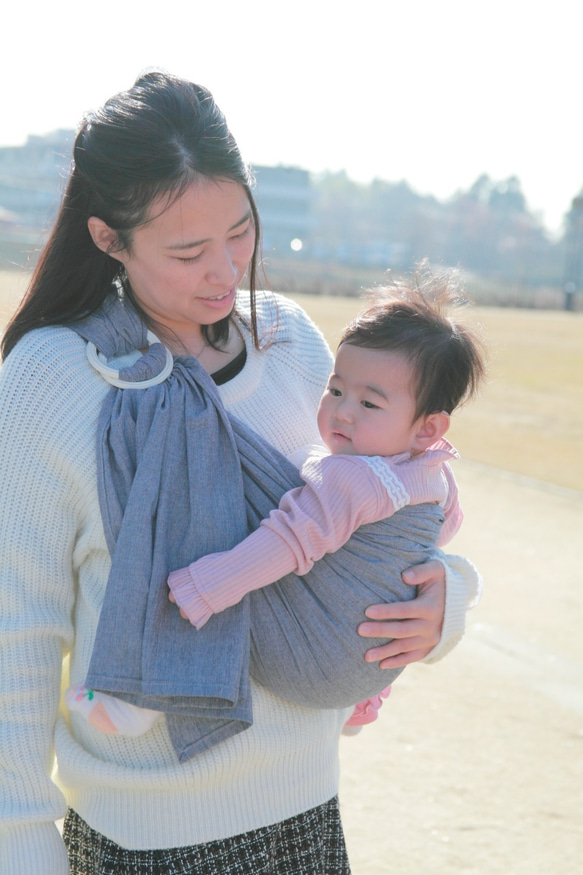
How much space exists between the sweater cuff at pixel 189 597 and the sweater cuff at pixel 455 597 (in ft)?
1.38

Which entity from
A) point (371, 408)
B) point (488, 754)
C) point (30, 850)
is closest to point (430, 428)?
point (371, 408)

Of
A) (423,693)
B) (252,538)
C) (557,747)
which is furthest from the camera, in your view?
(423,693)

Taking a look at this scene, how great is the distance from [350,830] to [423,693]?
0.97 m

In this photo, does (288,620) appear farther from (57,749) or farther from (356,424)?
(57,749)

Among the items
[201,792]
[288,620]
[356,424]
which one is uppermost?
[356,424]

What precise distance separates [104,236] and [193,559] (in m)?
0.55

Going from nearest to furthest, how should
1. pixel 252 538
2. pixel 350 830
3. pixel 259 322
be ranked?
1. pixel 252 538
2. pixel 259 322
3. pixel 350 830

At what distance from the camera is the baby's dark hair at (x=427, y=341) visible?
1.69 metres

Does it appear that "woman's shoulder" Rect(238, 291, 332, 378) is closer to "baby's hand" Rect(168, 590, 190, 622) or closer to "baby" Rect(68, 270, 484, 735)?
"baby" Rect(68, 270, 484, 735)

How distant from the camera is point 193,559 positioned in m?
1.46

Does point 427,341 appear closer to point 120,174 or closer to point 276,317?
point 276,317

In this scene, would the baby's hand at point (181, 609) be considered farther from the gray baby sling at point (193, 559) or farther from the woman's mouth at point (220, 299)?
the woman's mouth at point (220, 299)

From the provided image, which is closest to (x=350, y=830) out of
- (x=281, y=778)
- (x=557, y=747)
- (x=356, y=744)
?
(x=356, y=744)

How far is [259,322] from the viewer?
73.2 inches
